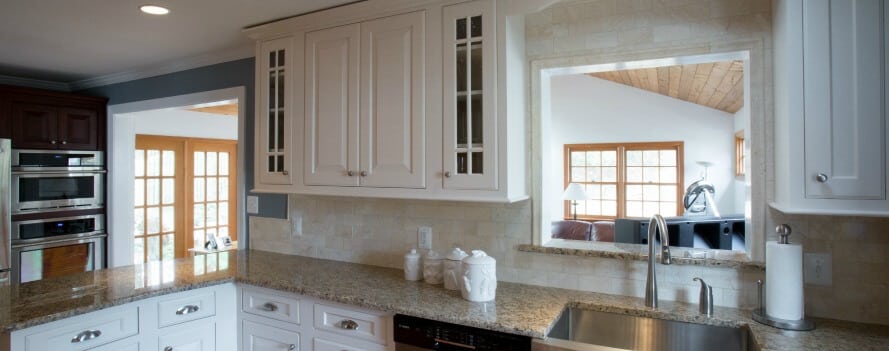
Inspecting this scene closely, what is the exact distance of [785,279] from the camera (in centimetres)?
162

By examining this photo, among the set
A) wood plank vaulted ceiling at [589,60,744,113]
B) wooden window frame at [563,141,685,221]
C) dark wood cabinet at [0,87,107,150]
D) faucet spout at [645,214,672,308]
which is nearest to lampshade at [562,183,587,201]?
wooden window frame at [563,141,685,221]

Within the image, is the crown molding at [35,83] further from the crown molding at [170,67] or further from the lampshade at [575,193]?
the lampshade at [575,193]

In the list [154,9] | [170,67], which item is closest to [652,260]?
[154,9]

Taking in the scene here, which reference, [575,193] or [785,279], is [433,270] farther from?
[575,193]

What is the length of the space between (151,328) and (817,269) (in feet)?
8.73

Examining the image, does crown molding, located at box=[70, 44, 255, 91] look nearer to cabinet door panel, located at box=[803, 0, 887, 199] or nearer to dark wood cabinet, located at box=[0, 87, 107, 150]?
dark wood cabinet, located at box=[0, 87, 107, 150]

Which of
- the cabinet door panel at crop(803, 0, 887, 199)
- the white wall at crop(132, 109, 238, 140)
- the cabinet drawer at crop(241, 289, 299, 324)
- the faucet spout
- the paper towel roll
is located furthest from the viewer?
the white wall at crop(132, 109, 238, 140)

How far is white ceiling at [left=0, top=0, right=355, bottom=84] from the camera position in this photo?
229cm

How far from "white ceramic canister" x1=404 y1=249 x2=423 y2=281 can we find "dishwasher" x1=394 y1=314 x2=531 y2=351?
401 mm

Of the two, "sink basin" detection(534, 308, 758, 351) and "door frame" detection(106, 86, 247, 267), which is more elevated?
"door frame" detection(106, 86, 247, 267)

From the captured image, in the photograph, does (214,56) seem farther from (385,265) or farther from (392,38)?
(385,265)

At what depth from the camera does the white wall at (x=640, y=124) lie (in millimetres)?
7141

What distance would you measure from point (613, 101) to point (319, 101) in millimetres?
6490

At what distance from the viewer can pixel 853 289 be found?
67.4 inches
